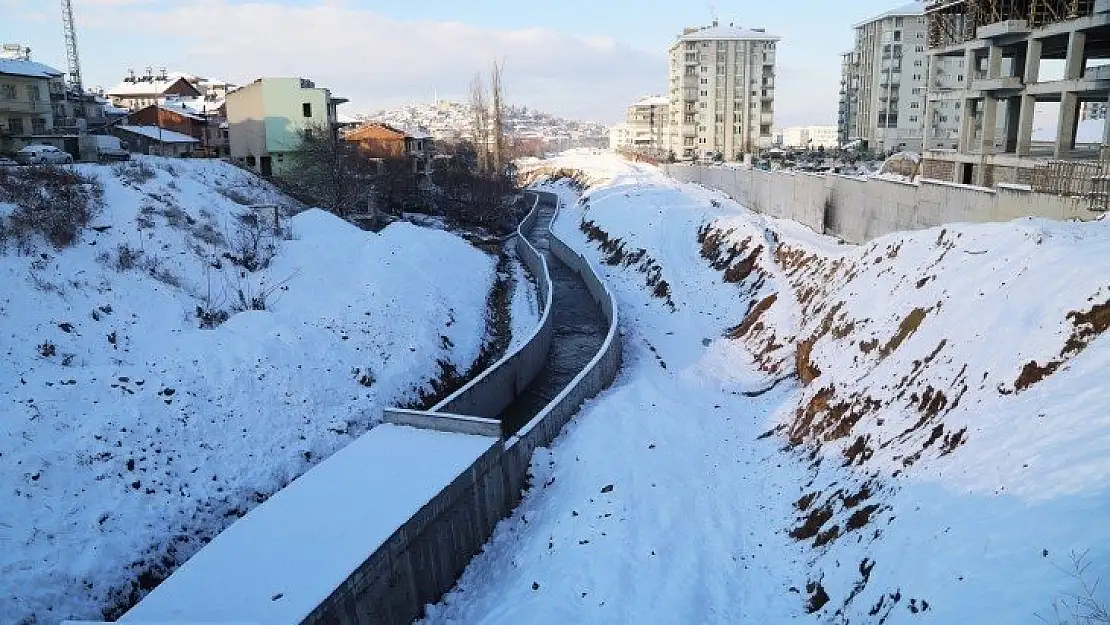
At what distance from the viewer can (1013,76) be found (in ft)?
120

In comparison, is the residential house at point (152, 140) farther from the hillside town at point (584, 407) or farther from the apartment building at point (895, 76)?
the apartment building at point (895, 76)

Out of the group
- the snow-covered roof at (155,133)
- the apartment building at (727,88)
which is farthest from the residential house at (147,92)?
the apartment building at (727,88)

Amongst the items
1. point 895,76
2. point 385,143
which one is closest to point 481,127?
point 385,143

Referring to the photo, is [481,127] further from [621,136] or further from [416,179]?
[621,136]

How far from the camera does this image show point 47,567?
491 inches

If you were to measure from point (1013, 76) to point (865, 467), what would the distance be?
33.1 meters

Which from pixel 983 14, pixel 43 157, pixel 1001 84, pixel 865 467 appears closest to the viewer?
pixel 865 467

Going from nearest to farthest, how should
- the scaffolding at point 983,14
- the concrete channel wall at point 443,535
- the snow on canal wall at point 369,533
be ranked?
the snow on canal wall at point 369,533 < the concrete channel wall at point 443,535 < the scaffolding at point 983,14

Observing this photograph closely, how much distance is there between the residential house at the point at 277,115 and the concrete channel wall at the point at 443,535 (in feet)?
147

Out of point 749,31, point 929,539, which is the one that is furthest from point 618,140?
point 929,539

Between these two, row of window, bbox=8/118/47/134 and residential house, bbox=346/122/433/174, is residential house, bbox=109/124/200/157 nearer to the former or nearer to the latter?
row of window, bbox=8/118/47/134

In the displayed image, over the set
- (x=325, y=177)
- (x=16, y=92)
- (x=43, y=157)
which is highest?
(x=16, y=92)

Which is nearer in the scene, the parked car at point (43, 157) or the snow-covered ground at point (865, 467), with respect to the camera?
the snow-covered ground at point (865, 467)

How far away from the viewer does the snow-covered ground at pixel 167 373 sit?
44.5 ft
